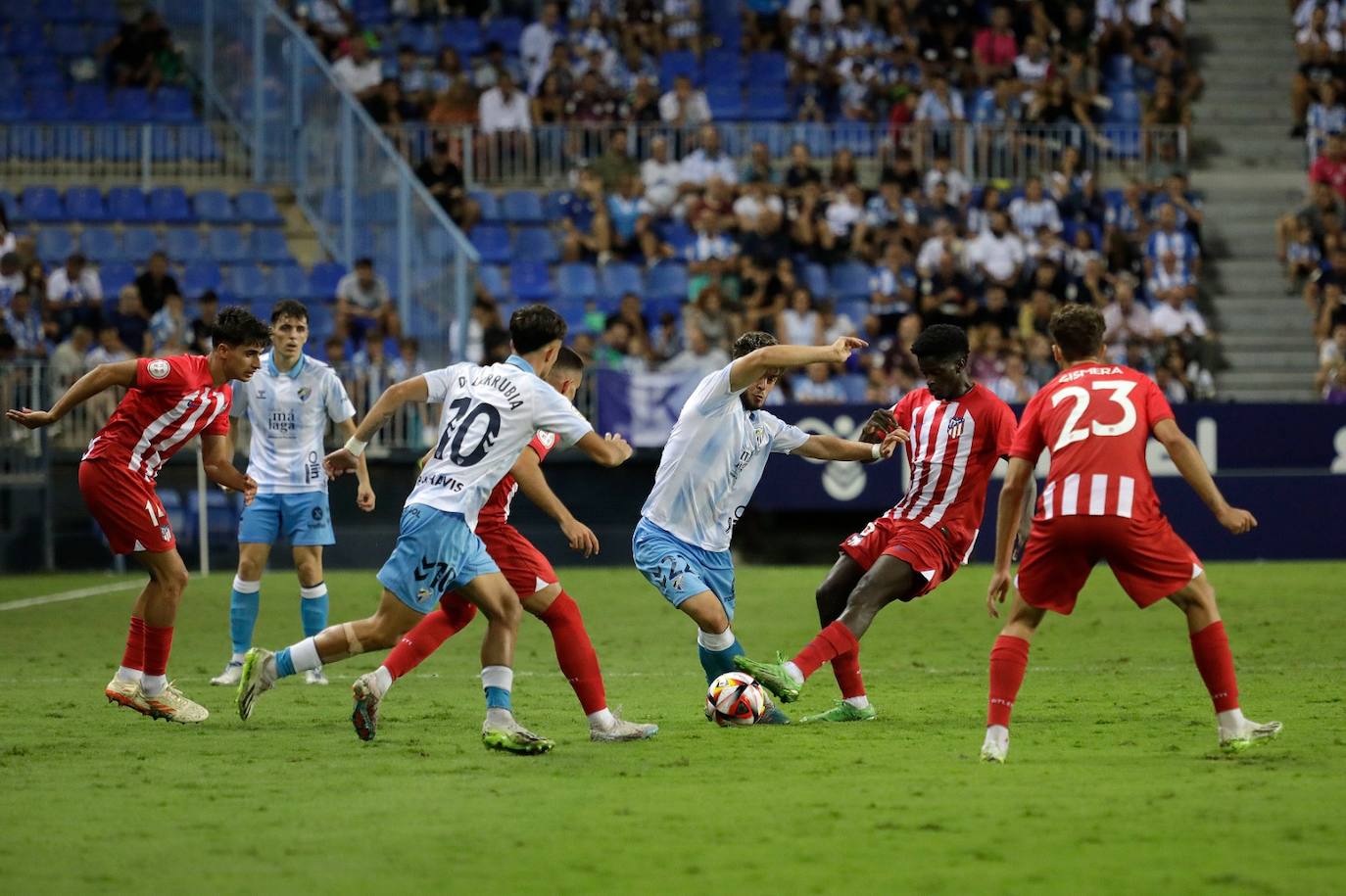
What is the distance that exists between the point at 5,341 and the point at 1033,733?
14.5 m

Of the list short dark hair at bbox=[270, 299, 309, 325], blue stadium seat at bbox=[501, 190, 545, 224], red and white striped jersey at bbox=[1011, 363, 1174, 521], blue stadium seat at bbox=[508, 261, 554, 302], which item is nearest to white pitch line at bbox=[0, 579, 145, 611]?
short dark hair at bbox=[270, 299, 309, 325]

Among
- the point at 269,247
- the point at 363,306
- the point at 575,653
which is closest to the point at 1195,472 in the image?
the point at 575,653

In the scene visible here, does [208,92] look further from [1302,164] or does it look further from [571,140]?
[1302,164]

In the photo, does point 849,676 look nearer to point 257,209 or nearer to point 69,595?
point 69,595

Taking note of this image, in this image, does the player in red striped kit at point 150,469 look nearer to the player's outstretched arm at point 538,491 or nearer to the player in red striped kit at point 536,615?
the player in red striped kit at point 536,615

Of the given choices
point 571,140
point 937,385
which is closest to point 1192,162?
point 571,140

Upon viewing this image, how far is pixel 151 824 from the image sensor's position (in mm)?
6426

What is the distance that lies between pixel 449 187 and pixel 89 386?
1483 centimetres

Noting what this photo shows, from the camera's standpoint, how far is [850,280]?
23156 mm

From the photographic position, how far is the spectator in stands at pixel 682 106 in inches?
983

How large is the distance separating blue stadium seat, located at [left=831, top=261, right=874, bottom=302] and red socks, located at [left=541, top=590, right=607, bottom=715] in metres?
15.1

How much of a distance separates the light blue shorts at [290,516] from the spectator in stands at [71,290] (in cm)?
1033

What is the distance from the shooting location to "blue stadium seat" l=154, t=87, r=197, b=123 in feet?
82.2

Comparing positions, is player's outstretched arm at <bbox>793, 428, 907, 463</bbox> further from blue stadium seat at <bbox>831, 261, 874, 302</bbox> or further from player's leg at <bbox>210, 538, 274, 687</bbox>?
blue stadium seat at <bbox>831, 261, 874, 302</bbox>
